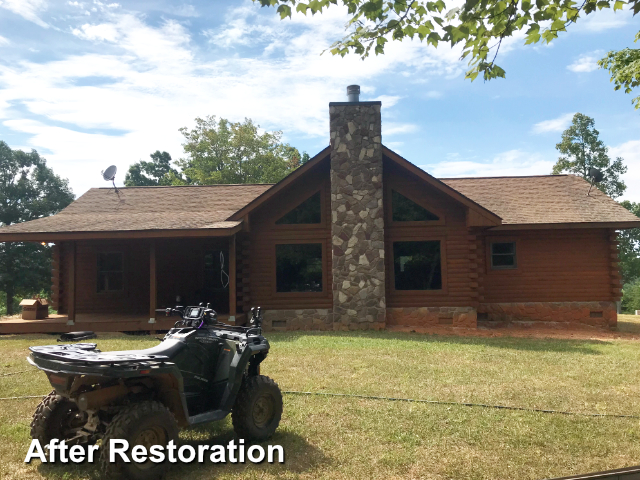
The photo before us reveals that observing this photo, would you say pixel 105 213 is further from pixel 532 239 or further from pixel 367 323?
pixel 532 239

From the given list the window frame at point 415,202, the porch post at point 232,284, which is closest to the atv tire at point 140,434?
the porch post at point 232,284

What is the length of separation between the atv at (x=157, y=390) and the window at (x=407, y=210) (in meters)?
10.2

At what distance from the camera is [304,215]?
15133 mm

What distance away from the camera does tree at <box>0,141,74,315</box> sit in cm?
3059

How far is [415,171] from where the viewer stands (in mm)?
14273

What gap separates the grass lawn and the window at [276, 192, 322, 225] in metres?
5.31

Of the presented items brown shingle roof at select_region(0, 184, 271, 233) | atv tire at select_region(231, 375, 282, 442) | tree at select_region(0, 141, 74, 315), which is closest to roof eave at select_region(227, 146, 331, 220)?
brown shingle roof at select_region(0, 184, 271, 233)

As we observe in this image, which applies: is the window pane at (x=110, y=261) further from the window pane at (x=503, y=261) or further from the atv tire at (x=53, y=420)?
the atv tire at (x=53, y=420)

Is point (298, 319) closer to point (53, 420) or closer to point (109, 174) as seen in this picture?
point (109, 174)

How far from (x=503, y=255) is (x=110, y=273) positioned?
41.6 ft

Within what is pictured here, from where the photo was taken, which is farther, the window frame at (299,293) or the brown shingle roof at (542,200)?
the brown shingle roof at (542,200)

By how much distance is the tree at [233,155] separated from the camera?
1614 inches

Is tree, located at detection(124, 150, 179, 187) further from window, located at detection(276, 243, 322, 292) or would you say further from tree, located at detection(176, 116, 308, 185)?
window, located at detection(276, 243, 322, 292)

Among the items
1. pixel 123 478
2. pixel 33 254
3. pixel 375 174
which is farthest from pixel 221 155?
pixel 123 478
